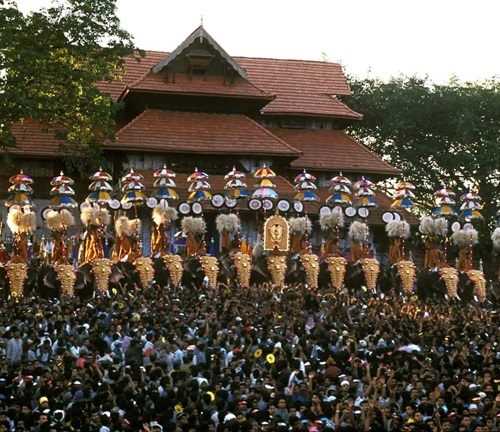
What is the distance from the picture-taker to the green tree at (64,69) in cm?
3494

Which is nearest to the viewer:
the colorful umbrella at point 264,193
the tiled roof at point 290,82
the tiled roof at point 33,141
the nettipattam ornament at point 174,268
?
the nettipattam ornament at point 174,268

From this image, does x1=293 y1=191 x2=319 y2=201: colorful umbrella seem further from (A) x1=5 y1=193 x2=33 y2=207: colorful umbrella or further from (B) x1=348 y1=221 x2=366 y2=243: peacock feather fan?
(A) x1=5 y1=193 x2=33 y2=207: colorful umbrella

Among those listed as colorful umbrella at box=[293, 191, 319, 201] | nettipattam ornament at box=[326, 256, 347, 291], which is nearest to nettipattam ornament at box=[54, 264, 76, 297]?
nettipattam ornament at box=[326, 256, 347, 291]

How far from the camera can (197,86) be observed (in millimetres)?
43938

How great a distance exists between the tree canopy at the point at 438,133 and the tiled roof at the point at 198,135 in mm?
8722

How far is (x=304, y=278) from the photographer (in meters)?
29.6

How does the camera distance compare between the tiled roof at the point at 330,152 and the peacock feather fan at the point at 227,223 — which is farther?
the tiled roof at the point at 330,152

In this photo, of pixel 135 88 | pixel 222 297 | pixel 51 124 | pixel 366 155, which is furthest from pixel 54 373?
pixel 366 155

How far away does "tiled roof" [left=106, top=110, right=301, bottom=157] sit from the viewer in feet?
137

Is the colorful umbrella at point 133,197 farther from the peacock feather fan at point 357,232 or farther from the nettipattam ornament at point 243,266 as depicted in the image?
the peacock feather fan at point 357,232

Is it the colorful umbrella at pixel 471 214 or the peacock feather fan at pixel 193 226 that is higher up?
the colorful umbrella at pixel 471 214

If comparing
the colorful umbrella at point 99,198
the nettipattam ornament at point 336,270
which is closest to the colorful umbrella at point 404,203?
the nettipattam ornament at point 336,270

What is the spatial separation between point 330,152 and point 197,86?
6324 millimetres

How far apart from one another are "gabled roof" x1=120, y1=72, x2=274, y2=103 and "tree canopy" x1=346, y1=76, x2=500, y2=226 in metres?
8.34
